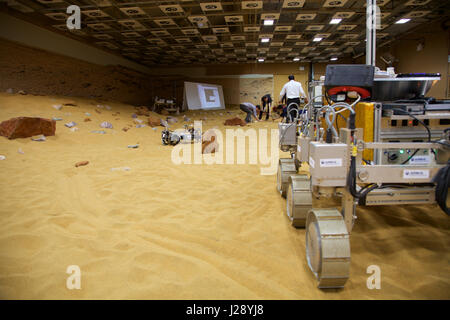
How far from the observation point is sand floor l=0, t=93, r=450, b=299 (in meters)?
1.55

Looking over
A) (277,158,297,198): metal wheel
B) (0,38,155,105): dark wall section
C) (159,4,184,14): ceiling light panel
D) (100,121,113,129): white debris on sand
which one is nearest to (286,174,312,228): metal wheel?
(277,158,297,198): metal wheel

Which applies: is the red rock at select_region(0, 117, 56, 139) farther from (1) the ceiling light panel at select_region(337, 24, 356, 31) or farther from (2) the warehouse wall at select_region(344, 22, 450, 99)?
(2) the warehouse wall at select_region(344, 22, 450, 99)

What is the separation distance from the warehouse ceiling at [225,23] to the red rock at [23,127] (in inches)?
161

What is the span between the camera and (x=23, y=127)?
5145 millimetres

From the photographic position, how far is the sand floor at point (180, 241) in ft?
5.09

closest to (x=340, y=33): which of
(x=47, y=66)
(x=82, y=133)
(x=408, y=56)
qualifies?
(x=408, y=56)

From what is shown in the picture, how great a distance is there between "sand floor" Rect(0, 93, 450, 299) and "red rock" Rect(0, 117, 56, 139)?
152cm

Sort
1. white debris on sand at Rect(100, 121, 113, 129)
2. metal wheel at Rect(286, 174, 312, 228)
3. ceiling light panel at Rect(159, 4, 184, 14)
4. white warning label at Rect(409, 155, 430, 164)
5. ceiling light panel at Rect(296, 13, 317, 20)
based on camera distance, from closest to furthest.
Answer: white warning label at Rect(409, 155, 430, 164) < metal wheel at Rect(286, 174, 312, 228) < white debris on sand at Rect(100, 121, 113, 129) < ceiling light panel at Rect(159, 4, 184, 14) < ceiling light panel at Rect(296, 13, 317, 20)

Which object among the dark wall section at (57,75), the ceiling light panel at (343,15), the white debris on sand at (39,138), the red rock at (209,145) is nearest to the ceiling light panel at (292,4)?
the ceiling light panel at (343,15)

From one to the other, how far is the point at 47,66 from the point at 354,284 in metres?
10.9

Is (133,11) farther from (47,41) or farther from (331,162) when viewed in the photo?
(331,162)

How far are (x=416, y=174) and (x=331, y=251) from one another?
70 centimetres

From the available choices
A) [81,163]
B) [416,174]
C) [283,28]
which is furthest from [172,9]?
[416,174]
